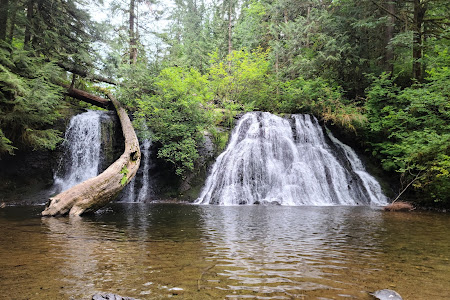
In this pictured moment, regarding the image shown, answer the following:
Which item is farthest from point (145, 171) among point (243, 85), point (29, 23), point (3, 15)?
point (243, 85)

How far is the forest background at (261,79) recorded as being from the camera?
1057cm

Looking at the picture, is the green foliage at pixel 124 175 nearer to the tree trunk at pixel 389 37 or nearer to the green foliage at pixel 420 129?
the green foliage at pixel 420 129

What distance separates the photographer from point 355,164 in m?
14.7

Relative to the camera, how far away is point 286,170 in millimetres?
13688

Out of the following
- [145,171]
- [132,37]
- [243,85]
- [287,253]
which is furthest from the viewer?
[243,85]

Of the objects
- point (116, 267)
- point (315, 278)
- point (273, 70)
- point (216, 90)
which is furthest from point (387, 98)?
point (116, 267)

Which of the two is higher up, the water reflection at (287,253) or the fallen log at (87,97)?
the fallen log at (87,97)

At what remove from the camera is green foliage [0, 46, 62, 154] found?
939cm

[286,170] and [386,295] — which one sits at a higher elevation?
[286,170]

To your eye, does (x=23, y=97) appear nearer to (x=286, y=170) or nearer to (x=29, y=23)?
(x=29, y=23)

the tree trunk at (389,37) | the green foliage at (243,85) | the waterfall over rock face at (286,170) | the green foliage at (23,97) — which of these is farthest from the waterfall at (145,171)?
the tree trunk at (389,37)

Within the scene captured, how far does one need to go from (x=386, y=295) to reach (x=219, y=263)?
5.36 ft

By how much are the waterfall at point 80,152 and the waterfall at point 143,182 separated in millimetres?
1857

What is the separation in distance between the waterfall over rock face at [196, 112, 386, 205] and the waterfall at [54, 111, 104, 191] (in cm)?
580
